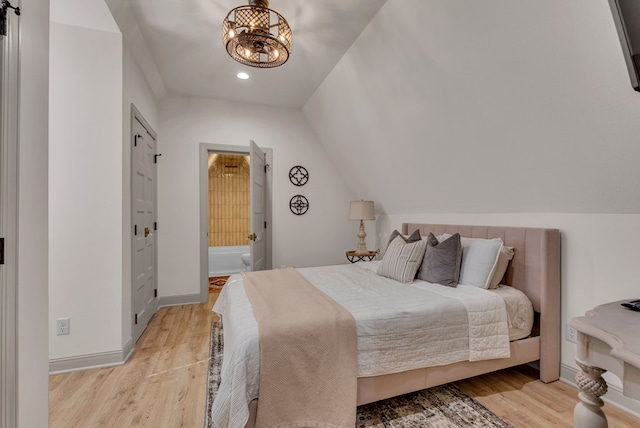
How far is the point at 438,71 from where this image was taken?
2.13 m

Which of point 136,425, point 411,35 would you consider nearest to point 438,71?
point 411,35

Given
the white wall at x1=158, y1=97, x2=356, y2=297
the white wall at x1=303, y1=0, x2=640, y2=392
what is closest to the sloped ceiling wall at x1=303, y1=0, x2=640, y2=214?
the white wall at x1=303, y1=0, x2=640, y2=392

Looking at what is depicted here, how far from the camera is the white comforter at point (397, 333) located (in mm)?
1366

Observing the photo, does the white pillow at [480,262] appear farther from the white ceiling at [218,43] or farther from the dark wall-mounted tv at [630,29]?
the white ceiling at [218,43]

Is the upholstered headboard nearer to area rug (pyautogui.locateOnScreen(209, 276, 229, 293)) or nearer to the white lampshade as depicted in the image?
the white lampshade

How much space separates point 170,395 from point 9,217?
1.49 metres

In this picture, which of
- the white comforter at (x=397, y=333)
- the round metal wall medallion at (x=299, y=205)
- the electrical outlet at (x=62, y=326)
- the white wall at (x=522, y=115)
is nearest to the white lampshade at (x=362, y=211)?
the round metal wall medallion at (x=299, y=205)

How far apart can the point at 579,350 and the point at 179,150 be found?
161 inches

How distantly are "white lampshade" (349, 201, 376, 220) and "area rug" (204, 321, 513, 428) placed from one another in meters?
2.28

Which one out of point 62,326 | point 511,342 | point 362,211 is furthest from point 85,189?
point 511,342

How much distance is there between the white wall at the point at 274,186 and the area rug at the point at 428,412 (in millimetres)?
2209

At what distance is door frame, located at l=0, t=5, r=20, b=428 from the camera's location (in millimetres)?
945

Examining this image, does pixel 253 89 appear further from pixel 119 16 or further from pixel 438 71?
pixel 438 71

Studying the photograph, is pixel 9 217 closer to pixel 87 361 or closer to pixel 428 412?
pixel 87 361
